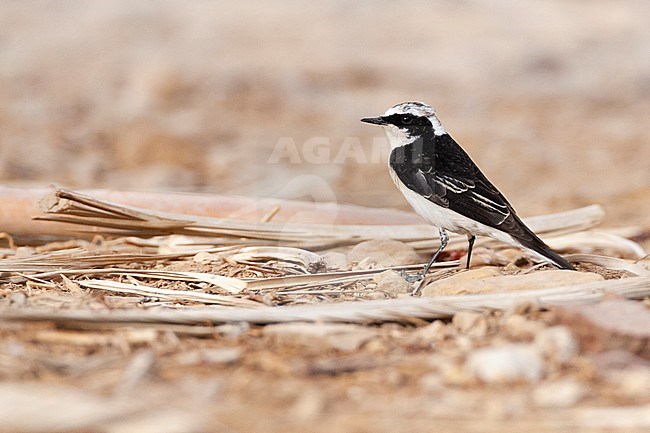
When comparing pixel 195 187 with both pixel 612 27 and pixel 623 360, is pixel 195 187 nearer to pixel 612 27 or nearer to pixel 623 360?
pixel 623 360

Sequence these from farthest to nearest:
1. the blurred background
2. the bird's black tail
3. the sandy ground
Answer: the blurred background → the bird's black tail → the sandy ground

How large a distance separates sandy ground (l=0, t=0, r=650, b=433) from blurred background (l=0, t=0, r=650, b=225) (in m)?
0.03

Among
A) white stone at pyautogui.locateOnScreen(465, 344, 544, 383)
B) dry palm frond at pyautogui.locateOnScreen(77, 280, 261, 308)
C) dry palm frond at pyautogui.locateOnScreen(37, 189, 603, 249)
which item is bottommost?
white stone at pyautogui.locateOnScreen(465, 344, 544, 383)

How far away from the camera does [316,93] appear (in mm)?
12383

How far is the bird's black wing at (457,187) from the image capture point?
4.99 meters

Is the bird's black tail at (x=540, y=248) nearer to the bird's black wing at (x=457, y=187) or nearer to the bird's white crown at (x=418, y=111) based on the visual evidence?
the bird's black wing at (x=457, y=187)

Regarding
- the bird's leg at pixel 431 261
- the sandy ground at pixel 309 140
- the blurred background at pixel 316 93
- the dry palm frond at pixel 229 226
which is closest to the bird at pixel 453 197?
the bird's leg at pixel 431 261

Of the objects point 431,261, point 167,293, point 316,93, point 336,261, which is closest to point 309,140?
point 316,93

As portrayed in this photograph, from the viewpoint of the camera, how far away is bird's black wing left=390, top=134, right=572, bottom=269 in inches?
197

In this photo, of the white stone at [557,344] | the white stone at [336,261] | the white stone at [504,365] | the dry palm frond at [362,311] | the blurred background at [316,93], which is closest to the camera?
the white stone at [504,365]

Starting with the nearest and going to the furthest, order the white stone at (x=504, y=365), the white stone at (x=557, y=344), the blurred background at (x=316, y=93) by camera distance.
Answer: the white stone at (x=504, y=365), the white stone at (x=557, y=344), the blurred background at (x=316, y=93)

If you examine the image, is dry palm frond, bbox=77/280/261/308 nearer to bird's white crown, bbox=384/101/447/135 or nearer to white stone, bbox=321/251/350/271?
white stone, bbox=321/251/350/271

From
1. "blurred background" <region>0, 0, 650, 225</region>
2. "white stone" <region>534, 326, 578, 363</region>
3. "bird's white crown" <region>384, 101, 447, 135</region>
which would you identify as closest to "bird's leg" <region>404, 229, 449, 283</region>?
"bird's white crown" <region>384, 101, 447, 135</region>

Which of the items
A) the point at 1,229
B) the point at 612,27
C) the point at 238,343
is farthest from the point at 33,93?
the point at 238,343
